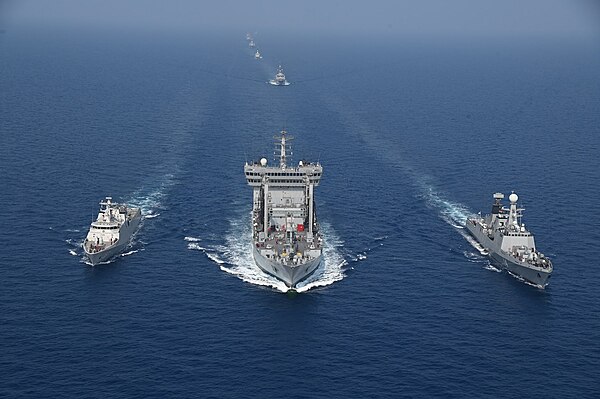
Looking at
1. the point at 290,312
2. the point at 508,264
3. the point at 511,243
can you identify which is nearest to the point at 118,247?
the point at 290,312

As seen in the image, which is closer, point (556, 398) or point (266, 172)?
point (556, 398)

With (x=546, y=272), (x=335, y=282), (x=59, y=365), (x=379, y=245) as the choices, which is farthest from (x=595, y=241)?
Result: (x=59, y=365)

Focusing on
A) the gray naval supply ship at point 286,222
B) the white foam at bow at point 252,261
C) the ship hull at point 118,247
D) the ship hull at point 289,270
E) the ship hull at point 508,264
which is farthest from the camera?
the ship hull at point 118,247

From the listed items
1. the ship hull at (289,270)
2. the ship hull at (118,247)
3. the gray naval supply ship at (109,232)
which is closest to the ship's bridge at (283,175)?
the ship hull at (118,247)

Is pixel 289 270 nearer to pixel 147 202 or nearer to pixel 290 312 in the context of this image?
pixel 290 312

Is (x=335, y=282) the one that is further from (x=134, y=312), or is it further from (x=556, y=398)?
(x=556, y=398)

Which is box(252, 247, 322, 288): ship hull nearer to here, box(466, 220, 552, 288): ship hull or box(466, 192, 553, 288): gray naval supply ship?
box(466, 220, 552, 288): ship hull

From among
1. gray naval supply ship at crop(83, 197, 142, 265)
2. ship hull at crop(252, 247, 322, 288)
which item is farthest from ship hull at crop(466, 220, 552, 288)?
gray naval supply ship at crop(83, 197, 142, 265)

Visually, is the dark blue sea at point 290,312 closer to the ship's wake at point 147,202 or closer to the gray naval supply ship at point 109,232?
the ship's wake at point 147,202
